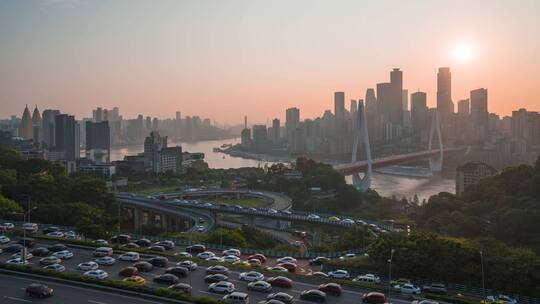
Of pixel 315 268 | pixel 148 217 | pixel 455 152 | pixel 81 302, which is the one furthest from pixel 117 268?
pixel 455 152

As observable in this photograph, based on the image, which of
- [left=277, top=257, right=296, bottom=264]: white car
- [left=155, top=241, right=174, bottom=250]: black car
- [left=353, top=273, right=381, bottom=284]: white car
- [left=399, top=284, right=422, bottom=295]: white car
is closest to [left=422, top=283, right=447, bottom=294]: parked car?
[left=399, top=284, right=422, bottom=295]: white car

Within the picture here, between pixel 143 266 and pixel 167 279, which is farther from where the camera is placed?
pixel 143 266

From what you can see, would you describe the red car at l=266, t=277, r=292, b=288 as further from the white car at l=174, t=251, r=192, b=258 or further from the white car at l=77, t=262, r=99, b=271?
the white car at l=77, t=262, r=99, b=271

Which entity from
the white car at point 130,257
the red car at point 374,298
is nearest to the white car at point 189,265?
the white car at point 130,257

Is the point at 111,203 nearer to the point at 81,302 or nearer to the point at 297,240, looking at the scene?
the point at 297,240

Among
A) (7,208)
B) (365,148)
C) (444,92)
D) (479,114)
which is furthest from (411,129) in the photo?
(7,208)

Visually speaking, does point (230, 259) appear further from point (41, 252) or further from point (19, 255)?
point (19, 255)

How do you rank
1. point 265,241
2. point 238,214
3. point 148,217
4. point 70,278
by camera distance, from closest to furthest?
point 70,278 < point 265,241 < point 238,214 < point 148,217

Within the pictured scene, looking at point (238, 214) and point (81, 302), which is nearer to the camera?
point (81, 302)

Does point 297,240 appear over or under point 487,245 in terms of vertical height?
under
